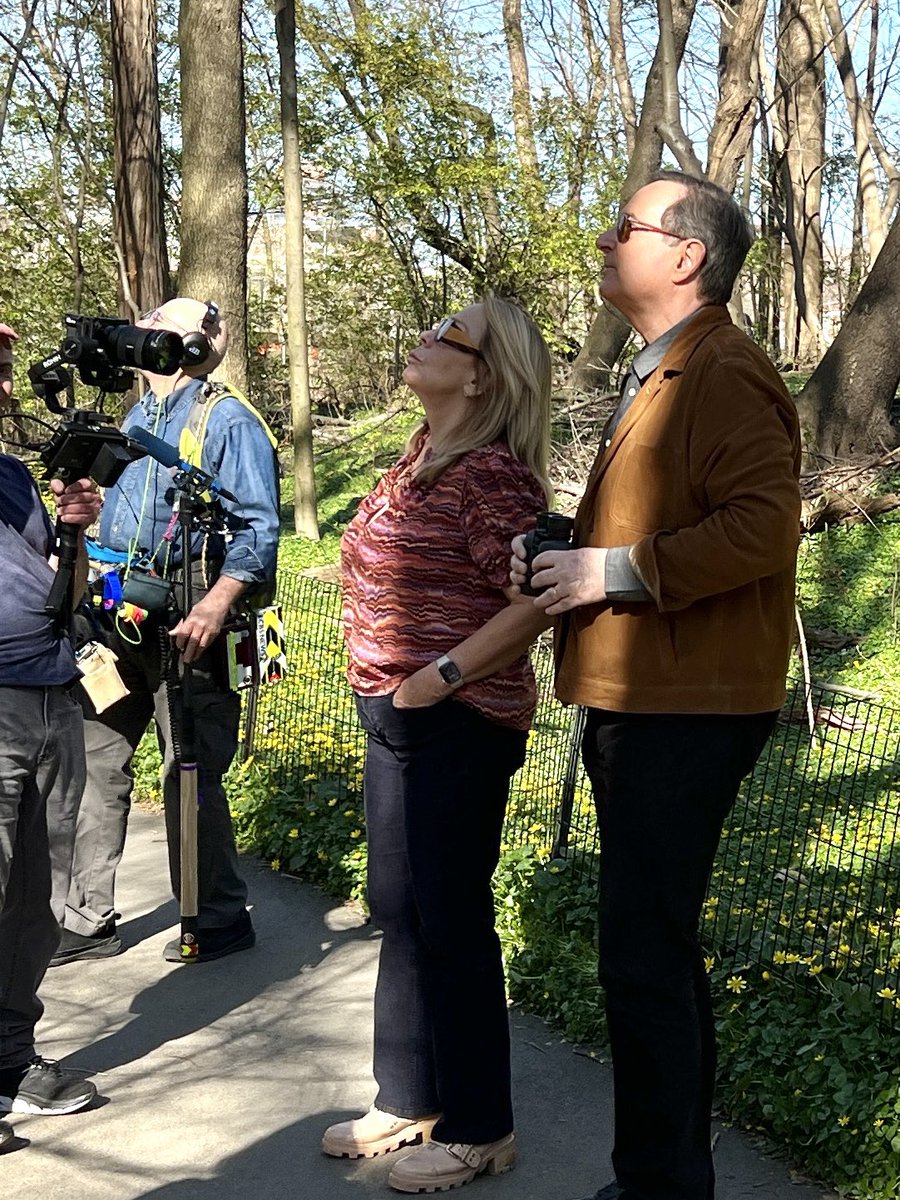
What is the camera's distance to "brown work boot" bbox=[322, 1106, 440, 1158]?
3604 millimetres

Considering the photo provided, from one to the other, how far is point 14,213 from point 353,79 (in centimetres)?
525

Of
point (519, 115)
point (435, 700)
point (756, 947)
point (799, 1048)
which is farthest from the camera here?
point (519, 115)

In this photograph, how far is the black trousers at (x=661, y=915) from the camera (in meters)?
2.83

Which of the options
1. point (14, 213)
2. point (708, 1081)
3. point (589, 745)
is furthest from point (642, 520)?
point (14, 213)

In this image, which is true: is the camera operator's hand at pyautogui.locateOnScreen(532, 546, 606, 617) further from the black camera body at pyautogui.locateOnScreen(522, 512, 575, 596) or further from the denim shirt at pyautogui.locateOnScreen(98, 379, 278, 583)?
the denim shirt at pyautogui.locateOnScreen(98, 379, 278, 583)

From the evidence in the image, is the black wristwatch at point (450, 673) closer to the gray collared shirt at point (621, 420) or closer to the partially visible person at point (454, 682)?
the partially visible person at point (454, 682)

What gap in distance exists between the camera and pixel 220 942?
5.03 metres

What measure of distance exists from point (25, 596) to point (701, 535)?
1755mm

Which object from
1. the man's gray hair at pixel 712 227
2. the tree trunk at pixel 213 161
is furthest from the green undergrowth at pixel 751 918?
the tree trunk at pixel 213 161

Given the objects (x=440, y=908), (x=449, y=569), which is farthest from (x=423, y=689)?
(x=440, y=908)

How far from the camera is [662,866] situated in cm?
285

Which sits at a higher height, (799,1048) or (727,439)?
(727,439)

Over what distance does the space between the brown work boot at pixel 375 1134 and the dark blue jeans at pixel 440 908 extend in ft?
0.09

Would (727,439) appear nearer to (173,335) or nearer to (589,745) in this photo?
(589,745)
